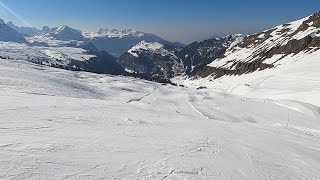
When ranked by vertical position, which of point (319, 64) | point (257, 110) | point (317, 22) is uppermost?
point (317, 22)

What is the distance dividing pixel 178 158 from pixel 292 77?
80.6m

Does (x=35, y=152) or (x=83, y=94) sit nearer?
(x=35, y=152)

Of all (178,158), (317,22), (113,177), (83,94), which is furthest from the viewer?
(317,22)

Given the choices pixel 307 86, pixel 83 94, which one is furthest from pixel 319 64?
pixel 83 94

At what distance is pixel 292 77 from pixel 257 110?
42.1 m

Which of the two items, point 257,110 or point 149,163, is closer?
point 149,163

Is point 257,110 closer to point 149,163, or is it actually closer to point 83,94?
point 83,94

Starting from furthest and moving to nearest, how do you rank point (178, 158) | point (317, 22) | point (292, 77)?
1. point (317, 22)
2. point (292, 77)
3. point (178, 158)

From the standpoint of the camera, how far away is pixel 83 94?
62.0 m

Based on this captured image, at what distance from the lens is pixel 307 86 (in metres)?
75.9

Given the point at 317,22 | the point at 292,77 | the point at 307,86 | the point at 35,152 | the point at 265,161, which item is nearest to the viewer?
the point at 35,152

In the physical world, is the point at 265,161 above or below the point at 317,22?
below

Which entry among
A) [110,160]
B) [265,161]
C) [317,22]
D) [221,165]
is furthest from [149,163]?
[317,22]

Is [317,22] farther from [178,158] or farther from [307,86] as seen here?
[178,158]
